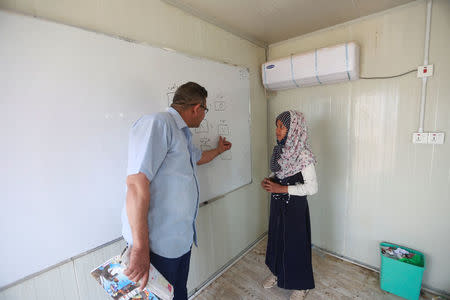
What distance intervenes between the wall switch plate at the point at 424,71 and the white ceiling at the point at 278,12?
0.51 metres

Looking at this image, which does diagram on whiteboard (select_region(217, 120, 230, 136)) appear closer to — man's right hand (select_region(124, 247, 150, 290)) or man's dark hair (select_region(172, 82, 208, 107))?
man's dark hair (select_region(172, 82, 208, 107))

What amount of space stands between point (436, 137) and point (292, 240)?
1.32 m

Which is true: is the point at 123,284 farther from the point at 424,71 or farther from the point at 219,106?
the point at 424,71

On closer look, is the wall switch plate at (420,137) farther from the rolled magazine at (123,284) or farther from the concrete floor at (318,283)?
the rolled magazine at (123,284)

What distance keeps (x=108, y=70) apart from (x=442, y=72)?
2247 millimetres

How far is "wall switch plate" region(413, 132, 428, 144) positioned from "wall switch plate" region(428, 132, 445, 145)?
0.07ft

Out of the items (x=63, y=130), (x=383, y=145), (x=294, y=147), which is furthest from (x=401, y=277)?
(x=63, y=130)

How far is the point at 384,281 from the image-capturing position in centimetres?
173

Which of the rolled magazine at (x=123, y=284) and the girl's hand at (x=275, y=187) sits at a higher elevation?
the girl's hand at (x=275, y=187)

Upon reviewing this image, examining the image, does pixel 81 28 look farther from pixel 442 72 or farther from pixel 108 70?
pixel 442 72

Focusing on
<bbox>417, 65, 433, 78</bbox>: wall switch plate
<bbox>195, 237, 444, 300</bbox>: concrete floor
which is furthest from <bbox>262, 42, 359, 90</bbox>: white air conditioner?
<bbox>195, 237, 444, 300</bbox>: concrete floor

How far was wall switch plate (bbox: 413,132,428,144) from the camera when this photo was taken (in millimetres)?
1604

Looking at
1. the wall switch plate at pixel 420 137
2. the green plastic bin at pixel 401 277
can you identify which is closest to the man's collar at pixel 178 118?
the wall switch plate at pixel 420 137

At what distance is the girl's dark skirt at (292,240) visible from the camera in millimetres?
1611
